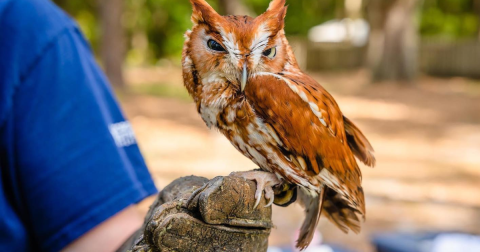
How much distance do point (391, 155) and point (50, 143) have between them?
5.71m

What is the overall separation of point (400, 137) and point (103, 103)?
6.55 m

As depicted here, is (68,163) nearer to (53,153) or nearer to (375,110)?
(53,153)

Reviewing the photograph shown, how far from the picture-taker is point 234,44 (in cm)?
115

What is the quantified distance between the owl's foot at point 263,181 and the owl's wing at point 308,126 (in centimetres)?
7

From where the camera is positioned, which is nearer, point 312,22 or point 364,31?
point 364,31

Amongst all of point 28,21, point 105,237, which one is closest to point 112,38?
point 28,21

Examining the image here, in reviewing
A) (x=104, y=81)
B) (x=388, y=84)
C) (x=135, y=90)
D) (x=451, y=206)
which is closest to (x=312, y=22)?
(x=388, y=84)

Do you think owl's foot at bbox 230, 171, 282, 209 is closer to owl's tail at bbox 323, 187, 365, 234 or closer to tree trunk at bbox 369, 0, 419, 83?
owl's tail at bbox 323, 187, 365, 234

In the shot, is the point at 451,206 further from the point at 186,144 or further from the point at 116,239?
the point at 116,239

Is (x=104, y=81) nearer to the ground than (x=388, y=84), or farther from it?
farther from it

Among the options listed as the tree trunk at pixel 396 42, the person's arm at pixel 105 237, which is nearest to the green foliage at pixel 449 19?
the tree trunk at pixel 396 42

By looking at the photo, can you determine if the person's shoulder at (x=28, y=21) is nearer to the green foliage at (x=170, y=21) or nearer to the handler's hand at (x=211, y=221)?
the handler's hand at (x=211, y=221)

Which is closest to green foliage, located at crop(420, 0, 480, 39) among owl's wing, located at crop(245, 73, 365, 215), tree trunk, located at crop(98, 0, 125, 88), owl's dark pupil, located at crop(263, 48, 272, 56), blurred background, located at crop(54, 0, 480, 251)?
blurred background, located at crop(54, 0, 480, 251)

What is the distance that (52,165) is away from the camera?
1.81 metres
